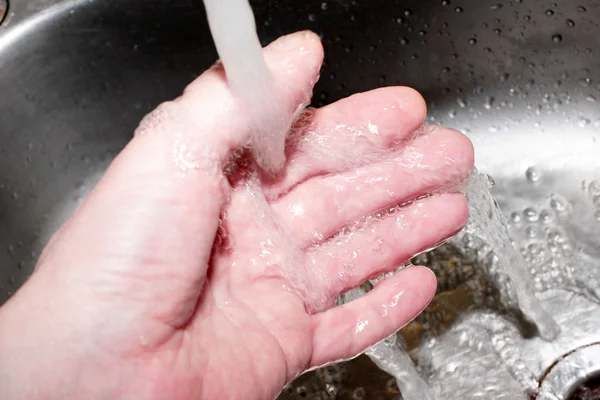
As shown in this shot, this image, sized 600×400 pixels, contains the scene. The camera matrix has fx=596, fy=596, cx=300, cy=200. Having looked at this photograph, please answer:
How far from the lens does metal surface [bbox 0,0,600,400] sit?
0.82m

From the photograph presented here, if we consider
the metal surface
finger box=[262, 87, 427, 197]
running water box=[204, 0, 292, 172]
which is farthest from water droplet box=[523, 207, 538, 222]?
running water box=[204, 0, 292, 172]

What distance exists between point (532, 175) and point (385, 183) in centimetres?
35

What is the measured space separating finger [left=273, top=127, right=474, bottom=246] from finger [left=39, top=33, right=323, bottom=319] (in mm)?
131

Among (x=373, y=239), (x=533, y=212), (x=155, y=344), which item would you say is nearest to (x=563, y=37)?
(x=533, y=212)

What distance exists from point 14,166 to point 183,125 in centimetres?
41

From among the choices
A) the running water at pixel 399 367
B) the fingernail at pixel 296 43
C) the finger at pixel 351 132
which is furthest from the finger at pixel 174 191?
the running water at pixel 399 367

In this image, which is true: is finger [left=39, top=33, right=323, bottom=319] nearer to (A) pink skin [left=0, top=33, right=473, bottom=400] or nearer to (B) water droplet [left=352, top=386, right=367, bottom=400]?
(A) pink skin [left=0, top=33, right=473, bottom=400]

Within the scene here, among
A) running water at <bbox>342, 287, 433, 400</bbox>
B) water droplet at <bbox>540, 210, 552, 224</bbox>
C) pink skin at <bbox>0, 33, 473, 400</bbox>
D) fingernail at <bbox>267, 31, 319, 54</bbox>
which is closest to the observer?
pink skin at <bbox>0, 33, 473, 400</bbox>

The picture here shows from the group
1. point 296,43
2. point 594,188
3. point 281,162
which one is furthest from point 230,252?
point 594,188

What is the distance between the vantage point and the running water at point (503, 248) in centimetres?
78

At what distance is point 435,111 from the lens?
0.97m

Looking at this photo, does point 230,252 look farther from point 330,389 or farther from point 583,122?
point 583,122

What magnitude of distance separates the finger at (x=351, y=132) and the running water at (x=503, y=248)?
12 centimetres

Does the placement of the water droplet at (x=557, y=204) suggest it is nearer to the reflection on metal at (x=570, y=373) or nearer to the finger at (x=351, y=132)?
the reflection on metal at (x=570, y=373)
